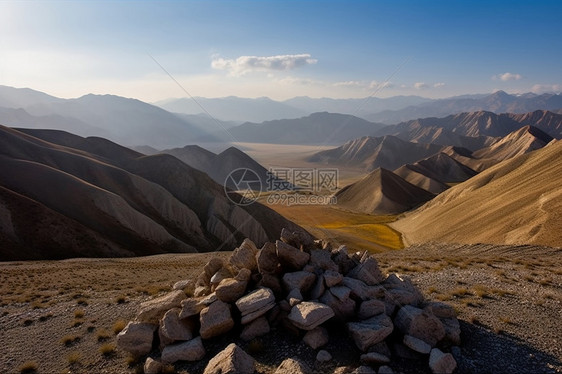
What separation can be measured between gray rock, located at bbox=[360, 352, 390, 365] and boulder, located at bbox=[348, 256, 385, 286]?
12.0ft

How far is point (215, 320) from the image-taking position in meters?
10.9

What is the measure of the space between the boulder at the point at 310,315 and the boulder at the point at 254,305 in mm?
943

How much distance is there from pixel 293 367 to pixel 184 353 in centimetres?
368

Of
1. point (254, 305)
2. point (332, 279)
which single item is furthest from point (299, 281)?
point (254, 305)

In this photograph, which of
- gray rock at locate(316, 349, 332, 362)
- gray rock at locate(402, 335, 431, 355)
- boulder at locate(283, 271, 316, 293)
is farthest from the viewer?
boulder at locate(283, 271, 316, 293)

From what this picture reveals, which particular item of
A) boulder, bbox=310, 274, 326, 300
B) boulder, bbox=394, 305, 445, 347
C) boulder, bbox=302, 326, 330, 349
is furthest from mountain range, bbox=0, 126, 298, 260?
boulder, bbox=394, 305, 445, 347

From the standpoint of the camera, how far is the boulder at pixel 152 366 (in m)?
9.97

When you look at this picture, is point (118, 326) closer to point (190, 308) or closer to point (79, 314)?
point (79, 314)

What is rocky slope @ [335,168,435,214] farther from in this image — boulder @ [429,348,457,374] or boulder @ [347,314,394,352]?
boulder @ [429,348,457,374]

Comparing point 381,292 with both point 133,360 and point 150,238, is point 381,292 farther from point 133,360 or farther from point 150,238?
point 150,238

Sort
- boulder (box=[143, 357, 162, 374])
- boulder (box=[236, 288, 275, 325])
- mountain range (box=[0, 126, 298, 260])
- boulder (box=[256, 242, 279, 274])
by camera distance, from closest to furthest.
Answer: boulder (box=[143, 357, 162, 374])
boulder (box=[236, 288, 275, 325])
boulder (box=[256, 242, 279, 274])
mountain range (box=[0, 126, 298, 260])

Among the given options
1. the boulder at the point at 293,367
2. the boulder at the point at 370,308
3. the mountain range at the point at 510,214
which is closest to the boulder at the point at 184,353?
the boulder at the point at 293,367

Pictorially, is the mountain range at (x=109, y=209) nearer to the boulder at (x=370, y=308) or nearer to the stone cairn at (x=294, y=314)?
the stone cairn at (x=294, y=314)

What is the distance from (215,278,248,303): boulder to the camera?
38.2 feet
